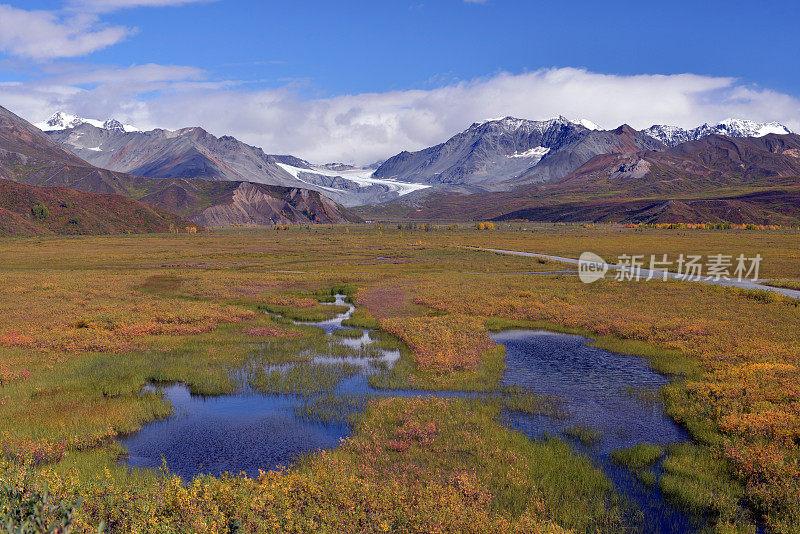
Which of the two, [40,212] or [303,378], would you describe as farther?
[40,212]

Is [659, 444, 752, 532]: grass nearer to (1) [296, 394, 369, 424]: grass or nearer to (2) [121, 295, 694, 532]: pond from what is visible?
(2) [121, 295, 694, 532]: pond

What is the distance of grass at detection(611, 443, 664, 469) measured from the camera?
55.8 ft

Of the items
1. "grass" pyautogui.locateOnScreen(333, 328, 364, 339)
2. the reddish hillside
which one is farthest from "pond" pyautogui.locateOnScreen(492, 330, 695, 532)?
the reddish hillside

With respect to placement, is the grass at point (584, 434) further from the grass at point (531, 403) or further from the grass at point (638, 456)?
the grass at point (531, 403)

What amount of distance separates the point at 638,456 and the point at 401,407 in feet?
30.4

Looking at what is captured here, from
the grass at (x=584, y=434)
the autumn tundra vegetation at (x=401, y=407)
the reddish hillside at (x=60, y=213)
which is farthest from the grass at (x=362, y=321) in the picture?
the reddish hillside at (x=60, y=213)

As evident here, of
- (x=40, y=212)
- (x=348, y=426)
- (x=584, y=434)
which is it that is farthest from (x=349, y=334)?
(x=40, y=212)

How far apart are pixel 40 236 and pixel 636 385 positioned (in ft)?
588

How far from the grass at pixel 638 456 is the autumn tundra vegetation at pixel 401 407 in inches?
2.5

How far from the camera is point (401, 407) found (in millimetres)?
21516

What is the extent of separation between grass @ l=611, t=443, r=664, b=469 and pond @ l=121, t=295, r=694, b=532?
13.7 inches

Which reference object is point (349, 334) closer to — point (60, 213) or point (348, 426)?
point (348, 426)

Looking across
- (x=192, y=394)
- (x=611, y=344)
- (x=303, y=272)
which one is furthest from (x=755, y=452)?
(x=303, y=272)

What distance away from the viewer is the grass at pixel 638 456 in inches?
669
